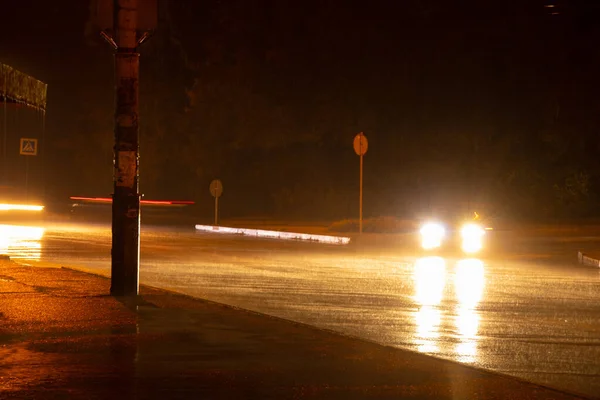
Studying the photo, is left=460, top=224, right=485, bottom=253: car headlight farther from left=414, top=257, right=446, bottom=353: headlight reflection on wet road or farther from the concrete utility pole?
the concrete utility pole

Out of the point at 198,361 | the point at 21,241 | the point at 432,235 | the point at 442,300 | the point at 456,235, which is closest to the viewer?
the point at 198,361

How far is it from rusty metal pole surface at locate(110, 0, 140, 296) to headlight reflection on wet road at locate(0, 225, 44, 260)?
1080 centimetres

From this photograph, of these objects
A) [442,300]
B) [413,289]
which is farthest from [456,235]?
[442,300]

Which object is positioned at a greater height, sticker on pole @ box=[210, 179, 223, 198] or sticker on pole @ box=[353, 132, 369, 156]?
sticker on pole @ box=[353, 132, 369, 156]

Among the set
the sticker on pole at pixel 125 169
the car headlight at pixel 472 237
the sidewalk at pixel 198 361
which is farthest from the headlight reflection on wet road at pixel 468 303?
the sticker on pole at pixel 125 169

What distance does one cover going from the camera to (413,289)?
18344 mm

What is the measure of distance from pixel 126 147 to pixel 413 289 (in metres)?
6.21

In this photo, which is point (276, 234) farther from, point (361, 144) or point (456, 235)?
point (456, 235)

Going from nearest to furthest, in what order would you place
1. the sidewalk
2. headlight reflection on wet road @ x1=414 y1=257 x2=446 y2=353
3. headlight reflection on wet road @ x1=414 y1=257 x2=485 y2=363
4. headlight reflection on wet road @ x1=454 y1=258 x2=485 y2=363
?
the sidewalk, headlight reflection on wet road @ x1=454 y1=258 x2=485 y2=363, headlight reflection on wet road @ x1=414 y1=257 x2=485 y2=363, headlight reflection on wet road @ x1=414 y1=257 x2=446 y2=353

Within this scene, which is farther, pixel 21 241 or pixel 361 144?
pixel 361 144

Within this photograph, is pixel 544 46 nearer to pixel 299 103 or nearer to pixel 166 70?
pixel 299 103

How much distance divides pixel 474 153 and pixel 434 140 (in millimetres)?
2138

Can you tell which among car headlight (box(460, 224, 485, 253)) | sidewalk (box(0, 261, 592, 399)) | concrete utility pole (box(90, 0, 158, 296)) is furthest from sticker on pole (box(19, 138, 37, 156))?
sidewalk (box(0, 261, 592, 399))

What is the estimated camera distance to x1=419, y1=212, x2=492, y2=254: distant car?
31.0 m
